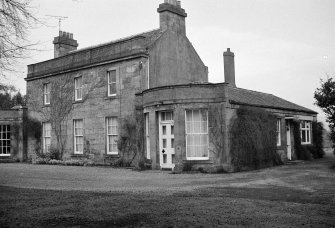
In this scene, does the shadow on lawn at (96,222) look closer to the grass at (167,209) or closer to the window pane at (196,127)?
the grass at (167,209)

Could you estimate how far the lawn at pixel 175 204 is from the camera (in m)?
7.25

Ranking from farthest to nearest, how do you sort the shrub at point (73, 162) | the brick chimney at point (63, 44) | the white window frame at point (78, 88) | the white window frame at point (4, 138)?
1. the brick chimney at point (63, 44)
2. the white window frame at point (4, 138)
3. the white window frame at point (78, 88)
4. the shrub at point (73, 162)

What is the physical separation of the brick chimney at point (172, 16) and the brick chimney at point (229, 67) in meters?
3.57

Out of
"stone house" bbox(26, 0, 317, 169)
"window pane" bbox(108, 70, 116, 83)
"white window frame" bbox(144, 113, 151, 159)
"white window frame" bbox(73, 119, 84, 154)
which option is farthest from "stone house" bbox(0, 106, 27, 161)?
"white window frame" bbox(144, 113, 151, 159)

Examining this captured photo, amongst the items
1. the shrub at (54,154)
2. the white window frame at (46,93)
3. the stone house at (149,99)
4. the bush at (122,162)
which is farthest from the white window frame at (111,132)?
the white window frame at (46,93)

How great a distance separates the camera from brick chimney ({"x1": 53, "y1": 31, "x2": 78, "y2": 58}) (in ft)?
103

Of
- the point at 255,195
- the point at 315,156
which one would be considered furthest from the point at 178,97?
the point at 315,156

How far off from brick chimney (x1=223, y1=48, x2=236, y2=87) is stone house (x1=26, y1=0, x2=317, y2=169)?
0.23ft

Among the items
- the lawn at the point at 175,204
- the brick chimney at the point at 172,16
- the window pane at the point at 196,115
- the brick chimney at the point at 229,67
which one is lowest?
the lawn at the point at 175,204

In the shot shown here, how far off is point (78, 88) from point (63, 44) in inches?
287

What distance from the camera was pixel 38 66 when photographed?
97.7 ft

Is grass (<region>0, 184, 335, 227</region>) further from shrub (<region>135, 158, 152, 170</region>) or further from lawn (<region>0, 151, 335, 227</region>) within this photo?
shrub (<region>135, 158, 152, 170</region>)

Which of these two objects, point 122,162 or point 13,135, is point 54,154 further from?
point 122,162

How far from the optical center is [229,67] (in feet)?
86.4
